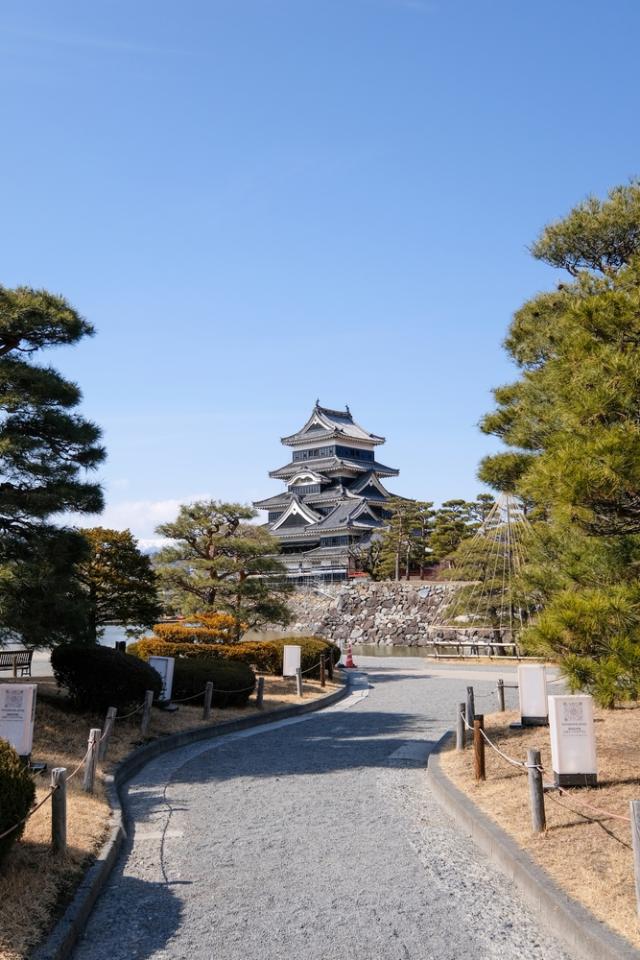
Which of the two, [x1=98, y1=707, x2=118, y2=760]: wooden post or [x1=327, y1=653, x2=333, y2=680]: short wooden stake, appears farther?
[x1=327, y1=653, x2=333, y2=680]: short wooden stake

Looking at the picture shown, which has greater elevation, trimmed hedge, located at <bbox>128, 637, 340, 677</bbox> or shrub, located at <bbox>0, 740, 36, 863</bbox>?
trimmed hedge, located at <bbox>128, 637, 340, 677</bbox>

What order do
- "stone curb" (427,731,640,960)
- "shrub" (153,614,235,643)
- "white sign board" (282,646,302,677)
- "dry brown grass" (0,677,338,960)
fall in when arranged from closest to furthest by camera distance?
"stone curb" (427,731,640,960) < "dry brown grass" (0,677,338,960) < "white sign board" (282,646,302,677) < "shrub" (153,614,235,643)

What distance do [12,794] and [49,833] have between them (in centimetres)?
132

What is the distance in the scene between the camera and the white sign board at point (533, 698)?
37.7 feet

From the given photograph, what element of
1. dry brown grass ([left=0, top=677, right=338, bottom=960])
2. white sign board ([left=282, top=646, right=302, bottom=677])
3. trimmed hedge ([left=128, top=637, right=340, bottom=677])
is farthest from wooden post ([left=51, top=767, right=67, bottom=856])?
white sign board ([left=282, top=646, right=302, bottom=677])

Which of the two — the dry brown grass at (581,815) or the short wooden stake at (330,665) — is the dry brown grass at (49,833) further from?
the short wooden stake at (330,665)

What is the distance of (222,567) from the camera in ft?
70.3

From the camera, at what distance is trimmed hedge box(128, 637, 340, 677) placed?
1817 cm

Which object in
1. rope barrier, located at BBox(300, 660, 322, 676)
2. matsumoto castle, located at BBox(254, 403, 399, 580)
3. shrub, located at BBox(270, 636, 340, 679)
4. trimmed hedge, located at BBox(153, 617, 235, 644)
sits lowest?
rope barrier, located at BBox(300, 660, 322, 676)

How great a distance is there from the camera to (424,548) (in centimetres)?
5122

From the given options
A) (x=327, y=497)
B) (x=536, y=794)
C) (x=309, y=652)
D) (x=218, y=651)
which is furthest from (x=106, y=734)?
(x=327, y=497)

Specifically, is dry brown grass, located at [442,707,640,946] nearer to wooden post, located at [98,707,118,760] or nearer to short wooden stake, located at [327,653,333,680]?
wooden post, located at [98,707,118,760]

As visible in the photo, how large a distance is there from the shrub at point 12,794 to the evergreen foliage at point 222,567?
15.6 meters

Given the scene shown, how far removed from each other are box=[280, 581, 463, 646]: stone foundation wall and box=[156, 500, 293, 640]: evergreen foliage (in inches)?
864
